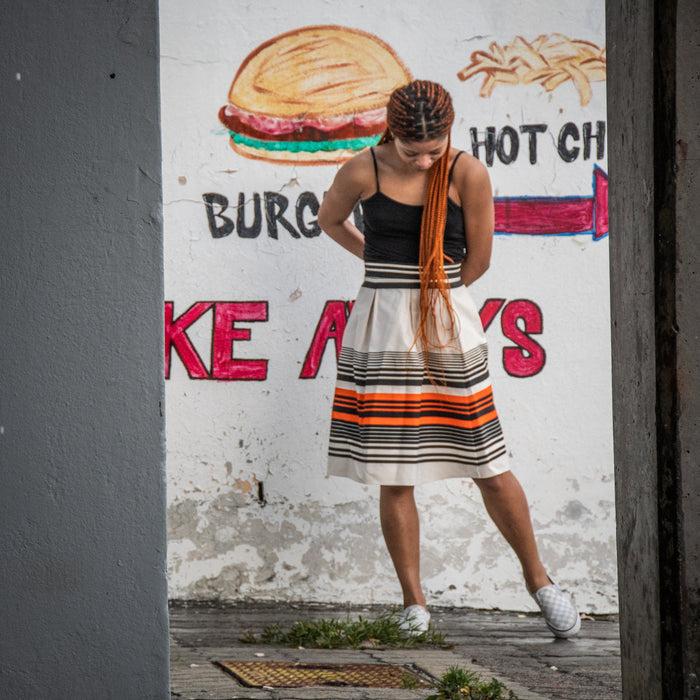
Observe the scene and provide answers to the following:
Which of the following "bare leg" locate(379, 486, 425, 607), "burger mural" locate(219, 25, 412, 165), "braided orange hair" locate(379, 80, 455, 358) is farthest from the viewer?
"burger mural" locate(219, 25, 412, 165)

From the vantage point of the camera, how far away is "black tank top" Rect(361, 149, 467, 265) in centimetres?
336

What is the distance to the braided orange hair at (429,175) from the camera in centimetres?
319

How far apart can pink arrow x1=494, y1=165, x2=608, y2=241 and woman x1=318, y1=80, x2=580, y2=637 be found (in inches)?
25.2

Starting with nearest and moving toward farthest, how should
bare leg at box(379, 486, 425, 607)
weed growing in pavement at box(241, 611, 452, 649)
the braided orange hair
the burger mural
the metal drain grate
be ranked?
1. the metal drain grate
2. the braided orange hair
3. weed growing in pavement at box(241, 611, 452, 649)
4. bare leg at box(379, 486, 425, 607)
5. the burger mural

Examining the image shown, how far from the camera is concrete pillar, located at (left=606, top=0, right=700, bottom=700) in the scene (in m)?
1.95

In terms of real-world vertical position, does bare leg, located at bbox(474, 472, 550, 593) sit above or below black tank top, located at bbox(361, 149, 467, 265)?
below

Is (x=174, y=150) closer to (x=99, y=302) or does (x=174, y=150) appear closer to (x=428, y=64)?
(x=428, y=64)

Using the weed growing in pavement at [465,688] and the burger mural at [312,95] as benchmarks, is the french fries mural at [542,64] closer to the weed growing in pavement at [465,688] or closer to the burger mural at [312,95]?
the burger mural at [312,95]

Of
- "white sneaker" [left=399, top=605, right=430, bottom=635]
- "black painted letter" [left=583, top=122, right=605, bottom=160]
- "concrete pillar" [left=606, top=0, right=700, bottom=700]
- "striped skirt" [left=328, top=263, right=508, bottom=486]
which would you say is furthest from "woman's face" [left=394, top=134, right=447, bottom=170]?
"white sneaker" [left=399, top=605, right=430, bottom=635]

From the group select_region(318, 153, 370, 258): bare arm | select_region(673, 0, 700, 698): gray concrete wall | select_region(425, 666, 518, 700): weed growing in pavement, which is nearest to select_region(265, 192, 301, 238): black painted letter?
select_region(318, 153, 370, 258): bare arm

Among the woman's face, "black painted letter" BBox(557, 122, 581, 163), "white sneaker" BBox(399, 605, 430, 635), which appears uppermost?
"black painted letter" BBox(557, 122, 581, 163)

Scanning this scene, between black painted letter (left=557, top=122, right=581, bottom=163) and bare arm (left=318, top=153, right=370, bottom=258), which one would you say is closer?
bare arm (left=318, top=153, right=370, bottom=258)

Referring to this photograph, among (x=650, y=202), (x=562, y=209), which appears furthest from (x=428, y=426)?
(x=650, y=202)

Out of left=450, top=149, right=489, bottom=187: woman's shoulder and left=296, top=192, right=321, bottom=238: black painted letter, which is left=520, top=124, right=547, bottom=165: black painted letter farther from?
left=296, top=192, right=321, bottom=238: black painted letter
